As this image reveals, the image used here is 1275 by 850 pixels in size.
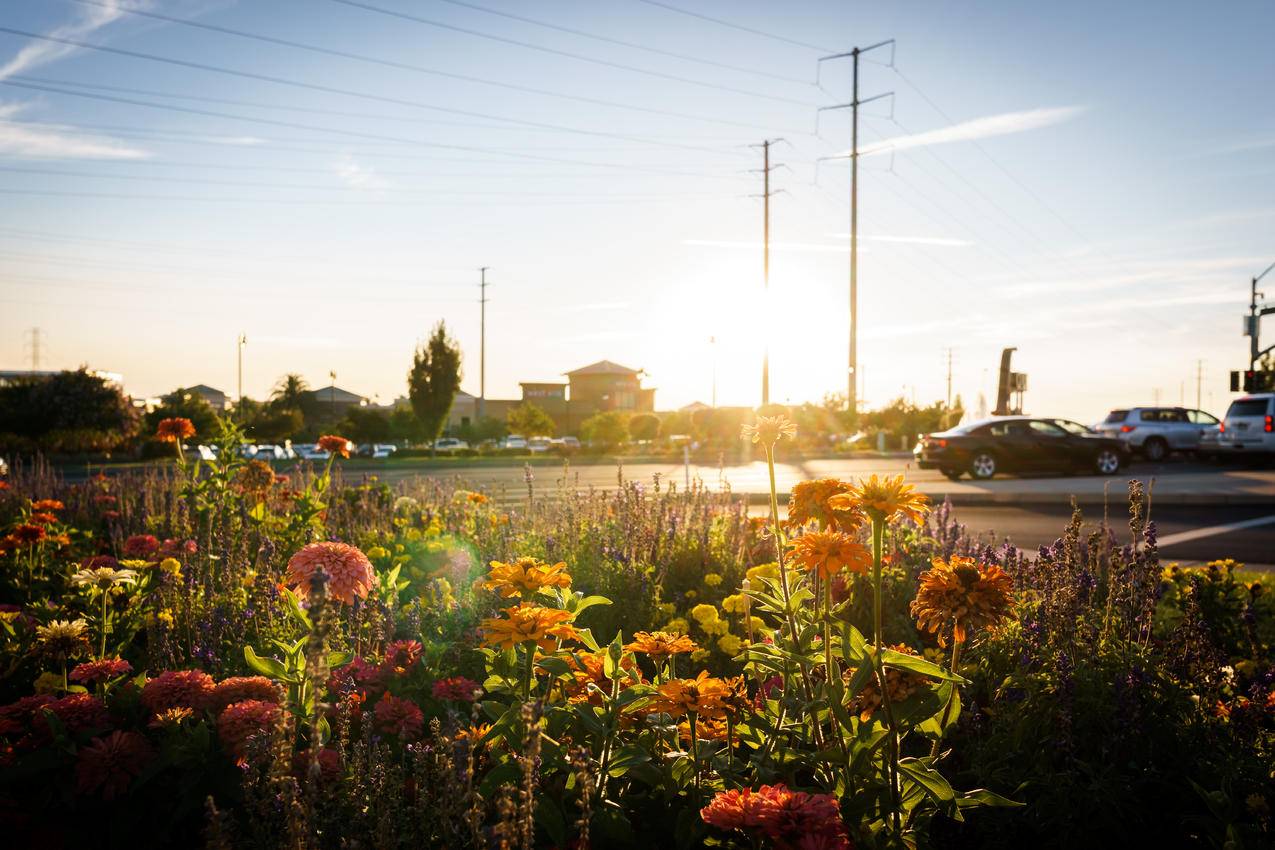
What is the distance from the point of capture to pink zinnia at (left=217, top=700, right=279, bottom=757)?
2234mm

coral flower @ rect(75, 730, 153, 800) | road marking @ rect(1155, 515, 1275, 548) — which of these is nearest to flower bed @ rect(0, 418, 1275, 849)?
coral flower @ rect(75, 730, 153, 800)

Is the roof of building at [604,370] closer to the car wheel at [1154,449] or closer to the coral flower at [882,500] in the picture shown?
the car wheel at [1154,449]

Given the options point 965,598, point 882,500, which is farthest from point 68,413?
point 965,598

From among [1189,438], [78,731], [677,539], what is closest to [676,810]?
[78,731]

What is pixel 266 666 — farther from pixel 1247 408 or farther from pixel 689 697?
pixel 1247 408

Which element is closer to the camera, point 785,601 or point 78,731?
point 785,601

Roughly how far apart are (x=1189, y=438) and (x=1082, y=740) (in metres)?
→ 27.8

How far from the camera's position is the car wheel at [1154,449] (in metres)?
25.6

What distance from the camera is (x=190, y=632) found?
394 cm

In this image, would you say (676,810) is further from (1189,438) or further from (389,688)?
(1189,438)

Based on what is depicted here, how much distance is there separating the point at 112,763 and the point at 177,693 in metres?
0.23

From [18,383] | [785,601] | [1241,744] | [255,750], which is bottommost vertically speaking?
[1241,744]

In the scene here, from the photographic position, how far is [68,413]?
3034 cm

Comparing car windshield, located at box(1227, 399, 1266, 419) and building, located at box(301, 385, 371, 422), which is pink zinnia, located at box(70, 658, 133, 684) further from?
building, located at box(301, 385, 371, 422)
